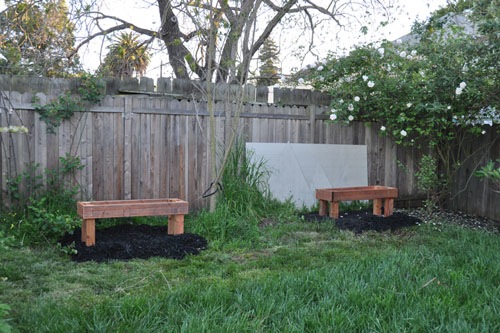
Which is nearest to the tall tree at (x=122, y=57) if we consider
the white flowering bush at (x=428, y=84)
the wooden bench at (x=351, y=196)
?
the white flowering bush at (x=428, y=84)

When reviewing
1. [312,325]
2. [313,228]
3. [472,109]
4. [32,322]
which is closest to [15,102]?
[32,322]

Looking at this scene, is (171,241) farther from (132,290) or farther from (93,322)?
(93,322)

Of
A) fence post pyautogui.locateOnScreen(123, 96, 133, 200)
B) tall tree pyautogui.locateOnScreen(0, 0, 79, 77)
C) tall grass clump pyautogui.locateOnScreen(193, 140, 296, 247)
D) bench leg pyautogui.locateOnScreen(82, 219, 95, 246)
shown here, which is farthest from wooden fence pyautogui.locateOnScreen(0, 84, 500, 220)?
tall tree pyautogui.locateOnScreen(0, 0, 79, 77)

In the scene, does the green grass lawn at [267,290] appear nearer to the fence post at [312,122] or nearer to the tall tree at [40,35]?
the fence post at [312,122]

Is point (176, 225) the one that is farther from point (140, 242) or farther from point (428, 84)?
point (428, 84)

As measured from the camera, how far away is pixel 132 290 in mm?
3309

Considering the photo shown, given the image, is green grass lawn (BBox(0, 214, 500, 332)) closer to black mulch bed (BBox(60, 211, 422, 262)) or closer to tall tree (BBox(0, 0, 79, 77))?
black mulch bed (BBox(60, 211, 422, 262))

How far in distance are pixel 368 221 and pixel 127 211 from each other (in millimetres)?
3064

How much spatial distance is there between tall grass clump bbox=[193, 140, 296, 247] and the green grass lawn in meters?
0.39

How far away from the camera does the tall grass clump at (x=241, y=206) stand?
16.8 feet

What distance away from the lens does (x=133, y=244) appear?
14.9 feet

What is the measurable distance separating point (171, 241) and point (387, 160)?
4.41 metres

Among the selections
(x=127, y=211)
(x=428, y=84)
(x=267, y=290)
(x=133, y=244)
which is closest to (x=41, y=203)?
(x=127, y=211)

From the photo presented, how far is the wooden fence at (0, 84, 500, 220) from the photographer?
5.31 metres
